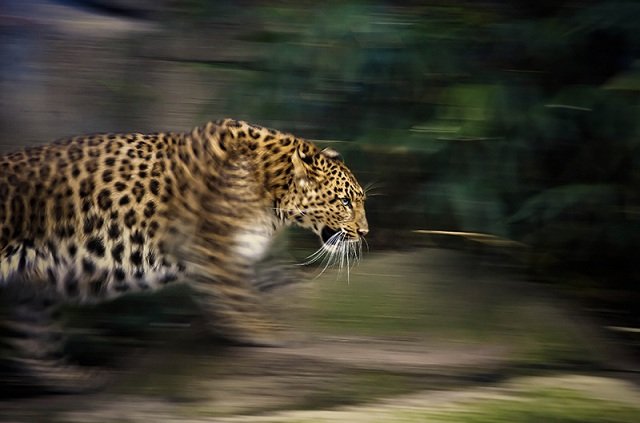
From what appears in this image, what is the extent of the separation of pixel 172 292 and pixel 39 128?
120 cm

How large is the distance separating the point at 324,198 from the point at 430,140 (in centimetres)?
71

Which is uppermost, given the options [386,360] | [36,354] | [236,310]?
[236,310]

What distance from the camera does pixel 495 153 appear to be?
5051 millimetres

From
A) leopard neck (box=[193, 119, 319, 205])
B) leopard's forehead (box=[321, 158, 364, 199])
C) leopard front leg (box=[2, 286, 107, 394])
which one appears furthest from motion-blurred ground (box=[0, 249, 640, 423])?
leopard neck (box=[193, 119, 319, 205])

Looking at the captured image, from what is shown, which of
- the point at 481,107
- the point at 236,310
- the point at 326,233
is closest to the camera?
the point at 236,310

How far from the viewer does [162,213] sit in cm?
451

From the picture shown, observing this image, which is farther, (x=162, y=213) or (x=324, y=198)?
(x=324, y=198)

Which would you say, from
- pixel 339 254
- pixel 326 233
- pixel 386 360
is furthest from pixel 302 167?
pixel 386 360

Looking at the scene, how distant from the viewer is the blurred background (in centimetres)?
448

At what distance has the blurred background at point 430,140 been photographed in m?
4.48

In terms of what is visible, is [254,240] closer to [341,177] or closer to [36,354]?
[341,177]

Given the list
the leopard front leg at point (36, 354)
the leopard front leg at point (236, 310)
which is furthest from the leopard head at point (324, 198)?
the leopard front leg at point (36, 354)

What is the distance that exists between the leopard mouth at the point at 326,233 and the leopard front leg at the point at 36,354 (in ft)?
3.60

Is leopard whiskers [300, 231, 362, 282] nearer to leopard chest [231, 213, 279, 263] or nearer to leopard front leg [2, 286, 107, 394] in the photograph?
leopard chest [231, 213, 279, 263]
